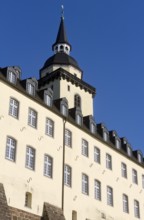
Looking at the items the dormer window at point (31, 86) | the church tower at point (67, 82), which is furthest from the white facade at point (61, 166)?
the church tower at point (67, 82)

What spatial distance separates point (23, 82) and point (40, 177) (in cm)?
811

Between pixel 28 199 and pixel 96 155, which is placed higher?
pixel 96 155

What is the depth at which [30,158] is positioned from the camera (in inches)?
1347

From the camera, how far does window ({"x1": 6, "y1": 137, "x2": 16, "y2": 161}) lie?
32219mm

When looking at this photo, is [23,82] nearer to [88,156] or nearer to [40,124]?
[40,124]

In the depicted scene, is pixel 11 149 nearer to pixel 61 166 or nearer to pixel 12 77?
pixel 61 166

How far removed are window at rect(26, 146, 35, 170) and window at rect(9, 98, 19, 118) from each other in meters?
2.81

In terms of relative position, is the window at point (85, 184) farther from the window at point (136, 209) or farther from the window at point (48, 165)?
the window at point (136, 209)

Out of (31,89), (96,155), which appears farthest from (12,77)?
(96,155)

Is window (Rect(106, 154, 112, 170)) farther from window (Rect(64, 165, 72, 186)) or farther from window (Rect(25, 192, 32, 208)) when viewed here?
window (Rect(25, 192, 32, 208))

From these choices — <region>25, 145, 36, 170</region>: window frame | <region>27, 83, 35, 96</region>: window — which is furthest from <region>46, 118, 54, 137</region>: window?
<region>25, 145, 36, 170</region>: window frame

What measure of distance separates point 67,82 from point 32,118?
15986 millimetres

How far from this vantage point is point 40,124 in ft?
119

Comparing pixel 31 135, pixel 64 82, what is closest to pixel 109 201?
pixel 31 135
